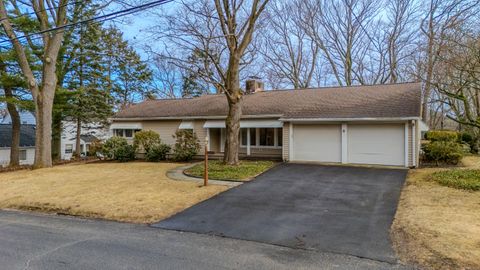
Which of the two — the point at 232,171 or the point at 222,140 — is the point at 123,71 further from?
the point at 232,171

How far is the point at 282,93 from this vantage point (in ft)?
68.7

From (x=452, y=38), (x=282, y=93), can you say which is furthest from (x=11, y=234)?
(x=282, y=93)

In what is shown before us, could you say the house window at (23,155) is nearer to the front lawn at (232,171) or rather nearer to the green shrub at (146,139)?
the green shrub at (146,139)

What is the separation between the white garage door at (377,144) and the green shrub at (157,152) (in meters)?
9.86

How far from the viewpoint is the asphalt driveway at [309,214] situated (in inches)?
222

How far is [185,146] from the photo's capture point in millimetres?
18250

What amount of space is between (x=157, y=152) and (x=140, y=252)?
45.4ft

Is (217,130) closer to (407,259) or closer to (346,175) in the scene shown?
(346,175)

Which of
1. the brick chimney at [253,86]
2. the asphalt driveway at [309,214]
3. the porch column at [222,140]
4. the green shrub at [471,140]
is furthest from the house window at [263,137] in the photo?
the green shrub at [471,140]

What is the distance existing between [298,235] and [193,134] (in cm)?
1341

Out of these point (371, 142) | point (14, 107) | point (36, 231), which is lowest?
point (36, 231)

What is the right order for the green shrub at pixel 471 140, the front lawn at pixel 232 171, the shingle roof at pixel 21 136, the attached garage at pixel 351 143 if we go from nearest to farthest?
1. the front lawn at pixel 232 171
2. the attached garage at pixel 351 143
3. the green shrub at pixel 471 140
4. the shingle roof at pixel 21 136

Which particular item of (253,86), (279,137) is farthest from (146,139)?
(253,86)

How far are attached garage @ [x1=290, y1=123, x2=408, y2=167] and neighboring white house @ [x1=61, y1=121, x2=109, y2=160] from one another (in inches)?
775
